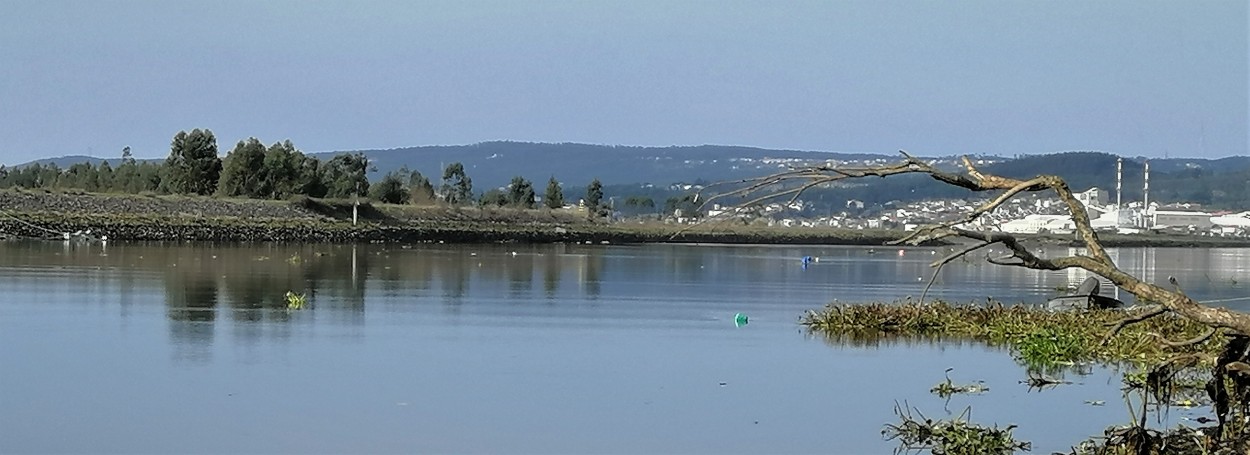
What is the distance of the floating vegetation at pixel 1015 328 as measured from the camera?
20.8 meters

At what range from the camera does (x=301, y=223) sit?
8356cm

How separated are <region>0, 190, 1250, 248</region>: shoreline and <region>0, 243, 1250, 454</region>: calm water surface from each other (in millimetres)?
31311

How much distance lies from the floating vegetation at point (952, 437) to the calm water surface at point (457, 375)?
0.27 m

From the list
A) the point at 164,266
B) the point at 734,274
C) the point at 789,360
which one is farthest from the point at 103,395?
the point at 734,274

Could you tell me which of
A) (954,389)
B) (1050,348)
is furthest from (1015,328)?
(954,389)

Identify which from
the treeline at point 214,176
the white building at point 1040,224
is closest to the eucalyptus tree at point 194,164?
the treeline at point 214,176

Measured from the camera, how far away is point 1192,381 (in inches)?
699

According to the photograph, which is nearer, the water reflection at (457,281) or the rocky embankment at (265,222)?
the water reflection at (457,281)

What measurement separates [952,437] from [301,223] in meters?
73.0

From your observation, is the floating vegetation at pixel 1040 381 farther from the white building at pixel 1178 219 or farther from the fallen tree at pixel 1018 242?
the white building at pixel 1178 219

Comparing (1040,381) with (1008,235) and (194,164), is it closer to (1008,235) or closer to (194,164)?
(1008,235)

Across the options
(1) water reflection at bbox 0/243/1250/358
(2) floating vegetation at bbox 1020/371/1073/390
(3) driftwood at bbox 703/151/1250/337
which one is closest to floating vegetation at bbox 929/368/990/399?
(2) floating vegetation at bbox 1020/371/1073/390

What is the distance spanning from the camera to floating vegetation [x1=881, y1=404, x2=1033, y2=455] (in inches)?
517

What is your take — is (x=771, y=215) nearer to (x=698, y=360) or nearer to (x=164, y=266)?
(x=698, y=360)
